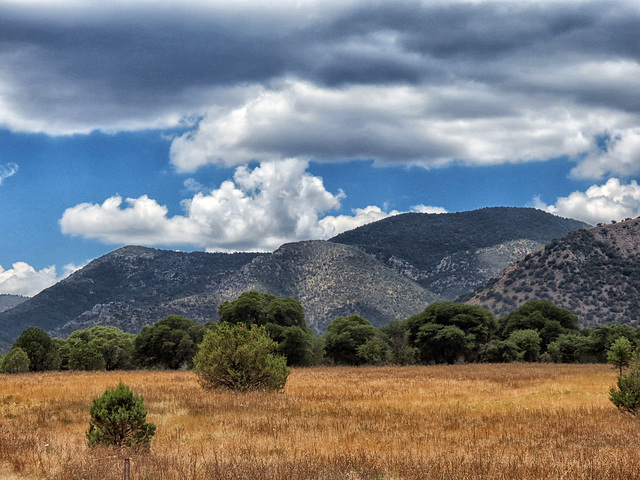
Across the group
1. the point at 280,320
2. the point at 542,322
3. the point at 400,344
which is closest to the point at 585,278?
the point at 542,322

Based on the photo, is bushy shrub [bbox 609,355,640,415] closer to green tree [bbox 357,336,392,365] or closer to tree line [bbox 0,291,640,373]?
tree line [bbox 0,291,640,373]

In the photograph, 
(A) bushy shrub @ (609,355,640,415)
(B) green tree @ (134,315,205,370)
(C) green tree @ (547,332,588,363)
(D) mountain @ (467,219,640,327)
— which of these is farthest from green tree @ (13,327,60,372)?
(D) mountain @ (467,219,640,327)

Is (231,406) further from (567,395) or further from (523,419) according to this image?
(567,395)

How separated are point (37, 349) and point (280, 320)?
26915 mm

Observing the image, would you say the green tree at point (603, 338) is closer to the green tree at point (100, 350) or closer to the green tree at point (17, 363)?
the green tree at point (100, 350)

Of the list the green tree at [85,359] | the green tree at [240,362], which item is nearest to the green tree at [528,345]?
the green tree at [85,359]

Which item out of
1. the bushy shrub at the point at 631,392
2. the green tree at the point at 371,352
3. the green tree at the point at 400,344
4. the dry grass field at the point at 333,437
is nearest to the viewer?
the dry grass field at the point at 333,437

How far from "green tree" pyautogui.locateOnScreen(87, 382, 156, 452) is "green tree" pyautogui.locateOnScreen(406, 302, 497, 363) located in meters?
68.0

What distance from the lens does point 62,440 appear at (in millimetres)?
16094

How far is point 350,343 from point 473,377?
3339cm

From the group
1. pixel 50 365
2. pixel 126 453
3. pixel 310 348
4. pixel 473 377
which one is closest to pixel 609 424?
pixel 126 453

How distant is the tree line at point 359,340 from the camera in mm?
71375

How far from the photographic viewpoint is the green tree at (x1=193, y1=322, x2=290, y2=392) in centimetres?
2997

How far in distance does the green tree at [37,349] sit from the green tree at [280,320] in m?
18.8
